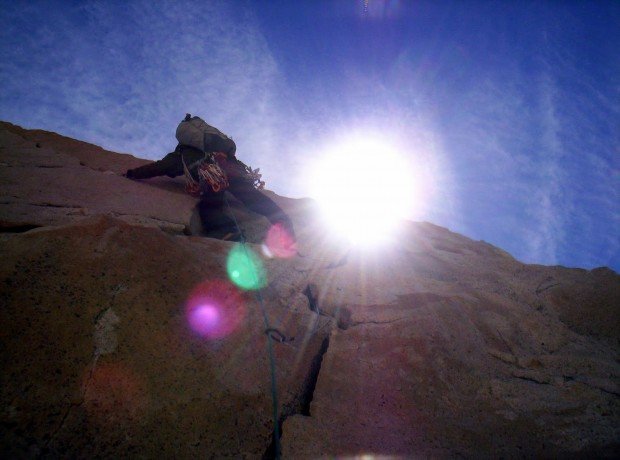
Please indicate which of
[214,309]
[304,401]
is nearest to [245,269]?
[214,309]

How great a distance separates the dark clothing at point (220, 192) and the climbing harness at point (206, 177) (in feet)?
0.32

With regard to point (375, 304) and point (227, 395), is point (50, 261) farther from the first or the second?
point (375, 304)

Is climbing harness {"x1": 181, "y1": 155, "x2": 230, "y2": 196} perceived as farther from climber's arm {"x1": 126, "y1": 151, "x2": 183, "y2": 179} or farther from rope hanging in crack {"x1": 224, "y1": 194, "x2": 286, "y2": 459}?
rope hanging in crack {"x1": 224, "y1": 194, "x2": 286, "y2": 459}

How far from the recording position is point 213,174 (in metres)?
5.36

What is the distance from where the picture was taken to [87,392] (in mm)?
1879

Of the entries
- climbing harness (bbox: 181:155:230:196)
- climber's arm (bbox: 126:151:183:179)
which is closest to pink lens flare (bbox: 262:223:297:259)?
climbing harness (bbox: 181:155:230:196)

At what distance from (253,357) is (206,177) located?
142 inches

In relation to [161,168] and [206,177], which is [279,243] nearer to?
[206,177]

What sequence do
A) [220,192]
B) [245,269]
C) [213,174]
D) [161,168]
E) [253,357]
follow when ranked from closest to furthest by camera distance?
[253,357] → [245,269] → [213,174] → [161,168] → [220,192]

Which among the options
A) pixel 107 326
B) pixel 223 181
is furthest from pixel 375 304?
pixel 223 181

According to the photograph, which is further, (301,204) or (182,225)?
(301,204)

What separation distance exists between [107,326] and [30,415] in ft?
1.95

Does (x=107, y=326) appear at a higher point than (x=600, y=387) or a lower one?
lower

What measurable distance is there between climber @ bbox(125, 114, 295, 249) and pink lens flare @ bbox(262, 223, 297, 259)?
0.07ft
